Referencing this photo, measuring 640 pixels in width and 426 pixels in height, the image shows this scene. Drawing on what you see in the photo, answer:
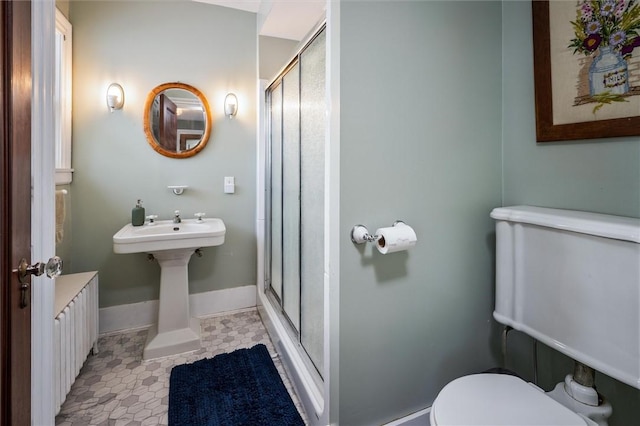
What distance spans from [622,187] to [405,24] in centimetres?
99

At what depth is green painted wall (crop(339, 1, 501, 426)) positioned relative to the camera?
1.13 m

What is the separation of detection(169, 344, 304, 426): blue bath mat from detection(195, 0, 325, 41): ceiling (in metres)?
2.20

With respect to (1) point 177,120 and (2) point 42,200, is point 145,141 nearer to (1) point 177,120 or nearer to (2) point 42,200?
(1) point 177,120

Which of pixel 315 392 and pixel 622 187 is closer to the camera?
pixel 622 187

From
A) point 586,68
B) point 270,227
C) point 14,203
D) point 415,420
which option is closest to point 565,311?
point 415,420

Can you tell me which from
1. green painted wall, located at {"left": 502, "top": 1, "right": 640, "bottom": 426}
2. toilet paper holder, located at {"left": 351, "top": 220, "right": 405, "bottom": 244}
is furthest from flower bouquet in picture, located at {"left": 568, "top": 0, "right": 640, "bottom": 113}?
Answer: toilet paper holder, located at {"left": 351, "top": 220, "right": 405, "bottom": 244}

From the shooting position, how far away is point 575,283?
1002mm

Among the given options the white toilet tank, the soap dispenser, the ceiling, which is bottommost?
the white toilet tank

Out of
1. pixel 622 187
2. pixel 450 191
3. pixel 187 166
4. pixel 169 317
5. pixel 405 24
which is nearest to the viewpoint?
pixel 622 187

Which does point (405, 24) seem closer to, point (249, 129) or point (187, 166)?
point (249, 129)

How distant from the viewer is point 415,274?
127 cm

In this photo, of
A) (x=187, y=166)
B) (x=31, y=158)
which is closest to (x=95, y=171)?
(x=187, y=166)

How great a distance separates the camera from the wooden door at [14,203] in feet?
2.27

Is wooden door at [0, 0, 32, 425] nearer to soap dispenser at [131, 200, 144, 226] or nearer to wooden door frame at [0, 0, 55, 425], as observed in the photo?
wooden door frame at [0, 0, 55, 425]
